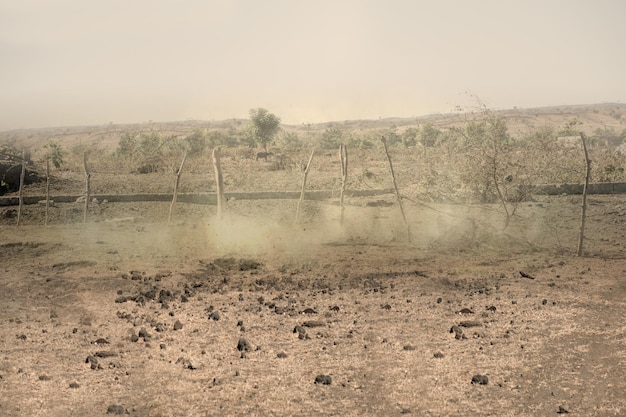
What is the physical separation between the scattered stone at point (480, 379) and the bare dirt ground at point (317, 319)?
6 centimetres

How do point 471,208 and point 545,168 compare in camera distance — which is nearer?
point 545,168

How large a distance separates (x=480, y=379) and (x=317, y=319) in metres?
3.12

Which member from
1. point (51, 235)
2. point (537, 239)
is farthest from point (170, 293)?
point (537, 239)

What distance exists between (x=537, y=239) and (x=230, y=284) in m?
8.19

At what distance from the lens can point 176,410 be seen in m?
6.53

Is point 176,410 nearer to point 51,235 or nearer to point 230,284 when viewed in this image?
point 230,284

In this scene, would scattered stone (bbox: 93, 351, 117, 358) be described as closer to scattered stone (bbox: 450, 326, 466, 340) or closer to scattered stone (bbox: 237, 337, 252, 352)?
scattered stone (bbox: 237, 337, 252, 352)

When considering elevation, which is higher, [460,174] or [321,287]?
[460,174]

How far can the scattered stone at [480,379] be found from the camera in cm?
710

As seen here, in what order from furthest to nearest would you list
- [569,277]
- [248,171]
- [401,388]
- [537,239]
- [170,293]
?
[248,171] → [537,239] → [569,277] → [170,293] → [401,388]

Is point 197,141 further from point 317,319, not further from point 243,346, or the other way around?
point 243,346

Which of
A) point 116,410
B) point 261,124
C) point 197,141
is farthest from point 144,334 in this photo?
point 197,141

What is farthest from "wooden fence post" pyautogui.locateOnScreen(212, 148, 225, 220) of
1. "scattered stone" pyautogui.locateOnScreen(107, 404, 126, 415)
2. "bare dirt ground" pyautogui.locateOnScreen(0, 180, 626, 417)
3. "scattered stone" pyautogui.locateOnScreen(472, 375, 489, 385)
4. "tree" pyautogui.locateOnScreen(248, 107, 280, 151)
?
"tree" pyautogui.locateOnScreen(248, 107, 280, 151)

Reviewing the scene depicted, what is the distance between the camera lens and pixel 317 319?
9586 mm
